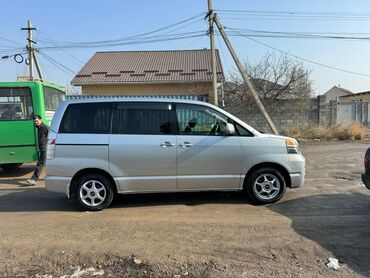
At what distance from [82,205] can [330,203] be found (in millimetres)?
4434

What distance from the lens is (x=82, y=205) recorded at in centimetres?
678

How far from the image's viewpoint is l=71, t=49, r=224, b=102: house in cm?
2982

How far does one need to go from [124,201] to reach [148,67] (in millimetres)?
25727

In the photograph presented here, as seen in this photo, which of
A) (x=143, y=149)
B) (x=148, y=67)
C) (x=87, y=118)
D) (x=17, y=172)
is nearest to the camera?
(x=143, y=149)

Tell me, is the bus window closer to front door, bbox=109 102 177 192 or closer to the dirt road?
the dirt road

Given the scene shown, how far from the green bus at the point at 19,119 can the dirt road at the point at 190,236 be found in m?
2.55

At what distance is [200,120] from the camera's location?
22.9ft

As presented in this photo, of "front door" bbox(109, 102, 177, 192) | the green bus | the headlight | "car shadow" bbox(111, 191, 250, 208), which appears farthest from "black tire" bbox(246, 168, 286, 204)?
the green bus

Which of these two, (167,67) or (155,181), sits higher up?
(167,67)

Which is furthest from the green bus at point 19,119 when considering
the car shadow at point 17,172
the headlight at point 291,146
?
the headlight at point 291,146

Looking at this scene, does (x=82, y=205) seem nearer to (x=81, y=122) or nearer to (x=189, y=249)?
(x=81, y=122)

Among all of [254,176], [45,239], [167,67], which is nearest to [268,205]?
[254,176]

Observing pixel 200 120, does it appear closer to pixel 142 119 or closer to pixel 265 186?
pixel 142 119

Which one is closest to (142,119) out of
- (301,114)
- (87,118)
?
(87,118)
